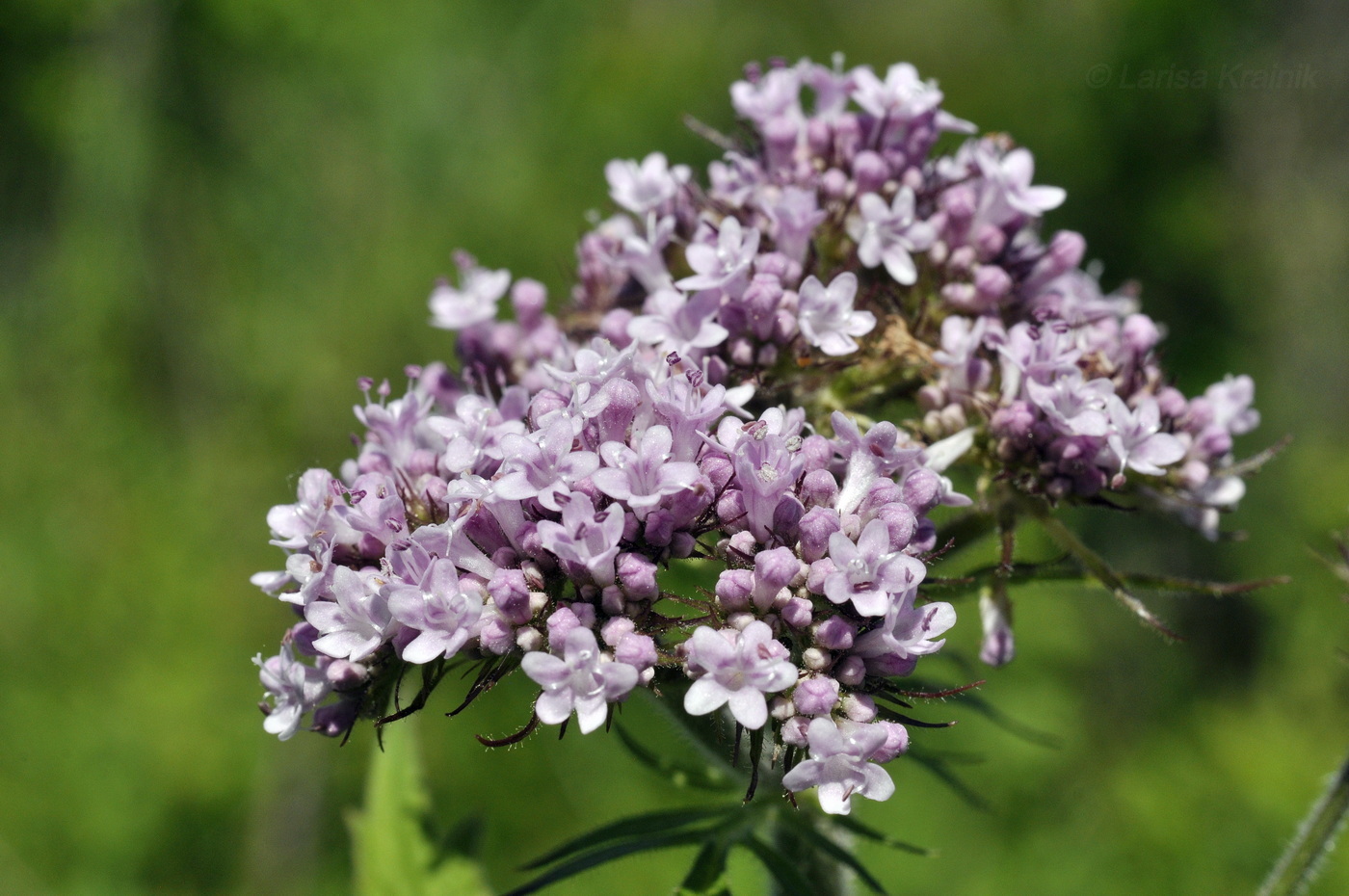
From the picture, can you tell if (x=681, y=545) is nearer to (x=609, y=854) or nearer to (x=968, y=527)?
(x=609, y=854)

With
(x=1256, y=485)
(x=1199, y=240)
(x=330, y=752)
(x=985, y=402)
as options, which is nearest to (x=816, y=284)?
(x=985, y=402)

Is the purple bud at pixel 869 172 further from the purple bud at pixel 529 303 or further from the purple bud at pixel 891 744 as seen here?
the purple bud at pixel 891 744

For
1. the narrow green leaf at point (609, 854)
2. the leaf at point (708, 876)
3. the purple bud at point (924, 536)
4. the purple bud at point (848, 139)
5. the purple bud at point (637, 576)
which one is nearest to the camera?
the purple bud at point (637, 576)

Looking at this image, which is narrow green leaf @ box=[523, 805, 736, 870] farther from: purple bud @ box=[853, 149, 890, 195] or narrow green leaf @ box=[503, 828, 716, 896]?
purple bud @ box=[853, 149, 890, 195]

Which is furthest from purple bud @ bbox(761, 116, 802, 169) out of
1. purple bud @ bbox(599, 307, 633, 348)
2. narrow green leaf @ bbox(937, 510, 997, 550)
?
narrow green leaf @ bbox(937, 510, 997, 550)

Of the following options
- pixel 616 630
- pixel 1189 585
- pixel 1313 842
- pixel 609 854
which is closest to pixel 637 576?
pixel 616 630

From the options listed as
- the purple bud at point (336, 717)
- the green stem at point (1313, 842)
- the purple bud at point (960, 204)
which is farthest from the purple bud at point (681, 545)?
the green stem at point (1313, 842)
